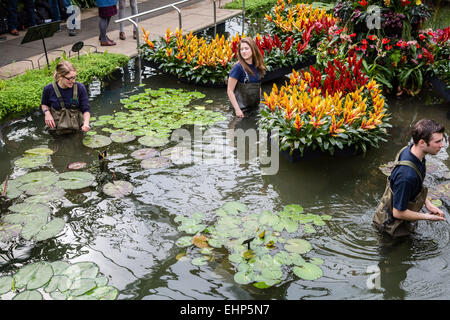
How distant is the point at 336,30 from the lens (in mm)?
9211

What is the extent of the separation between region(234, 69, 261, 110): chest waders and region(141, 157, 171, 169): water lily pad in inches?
72.9

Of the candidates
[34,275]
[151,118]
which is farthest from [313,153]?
[34,275]

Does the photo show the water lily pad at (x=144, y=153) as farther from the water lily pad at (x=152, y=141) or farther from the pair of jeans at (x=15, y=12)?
the pair of jeans at (x=15, y=12)

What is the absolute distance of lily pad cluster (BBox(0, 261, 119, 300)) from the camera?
414 cm

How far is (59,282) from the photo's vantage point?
4.27 metres

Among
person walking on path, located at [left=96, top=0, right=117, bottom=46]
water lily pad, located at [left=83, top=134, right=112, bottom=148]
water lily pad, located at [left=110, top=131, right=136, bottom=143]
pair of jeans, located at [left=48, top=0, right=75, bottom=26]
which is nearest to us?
water lily pad, located at [left=83, top=134, right=112, bottom=148]

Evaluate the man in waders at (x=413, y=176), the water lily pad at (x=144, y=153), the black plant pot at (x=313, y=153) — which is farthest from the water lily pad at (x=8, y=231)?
the man in waders at (x=413, y=176)

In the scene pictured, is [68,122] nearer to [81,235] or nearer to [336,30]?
[81,235]

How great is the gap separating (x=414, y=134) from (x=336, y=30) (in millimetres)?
5578

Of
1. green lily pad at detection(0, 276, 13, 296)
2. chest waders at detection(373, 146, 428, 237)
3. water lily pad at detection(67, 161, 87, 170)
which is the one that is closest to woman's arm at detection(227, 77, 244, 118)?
water lily pad at detection(67, 161, 87, 170)

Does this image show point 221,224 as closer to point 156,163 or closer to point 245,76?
point 156,163

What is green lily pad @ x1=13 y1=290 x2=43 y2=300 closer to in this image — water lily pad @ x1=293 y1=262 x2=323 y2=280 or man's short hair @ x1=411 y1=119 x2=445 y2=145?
water lily pad @ x1=293 y1=262 x2=323 y2=280

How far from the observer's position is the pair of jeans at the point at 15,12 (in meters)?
11.5
